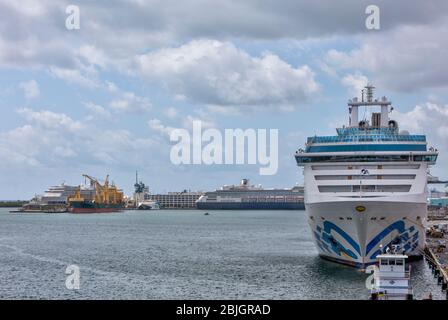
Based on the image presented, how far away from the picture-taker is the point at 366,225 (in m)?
49.7

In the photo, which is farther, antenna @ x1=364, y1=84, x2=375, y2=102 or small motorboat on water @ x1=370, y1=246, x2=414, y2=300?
antenna @ x1=364, y1=84, x2=375, y2=102

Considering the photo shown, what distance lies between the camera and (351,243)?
51062mm

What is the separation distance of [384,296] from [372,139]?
20.3 m

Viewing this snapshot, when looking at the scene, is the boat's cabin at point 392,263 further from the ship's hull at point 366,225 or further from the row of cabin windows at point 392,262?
the ship's hull at point 366,225

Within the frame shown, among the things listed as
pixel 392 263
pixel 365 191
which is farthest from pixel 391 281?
pixel 365 191

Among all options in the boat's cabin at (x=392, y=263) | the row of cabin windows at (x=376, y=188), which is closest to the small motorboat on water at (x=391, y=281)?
the boat's cabin at (x=392, y=263)

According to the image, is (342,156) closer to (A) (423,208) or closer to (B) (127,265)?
(A) (423,208)

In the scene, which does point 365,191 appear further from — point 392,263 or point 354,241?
point 392,263

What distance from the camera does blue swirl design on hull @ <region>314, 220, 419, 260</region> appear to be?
50125 millimetres

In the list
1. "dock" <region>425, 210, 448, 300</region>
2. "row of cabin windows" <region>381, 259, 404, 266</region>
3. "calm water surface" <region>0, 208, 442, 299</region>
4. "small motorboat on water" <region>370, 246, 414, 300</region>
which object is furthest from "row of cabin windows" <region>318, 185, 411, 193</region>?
"small motorboat on water" <region>370, 246, 414, 300</region>

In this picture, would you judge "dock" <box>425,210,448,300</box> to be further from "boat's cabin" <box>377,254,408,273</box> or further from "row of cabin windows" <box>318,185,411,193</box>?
"row of cabin windows" <box>318,185,411,193</box>

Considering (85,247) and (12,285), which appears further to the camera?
(85,247)
